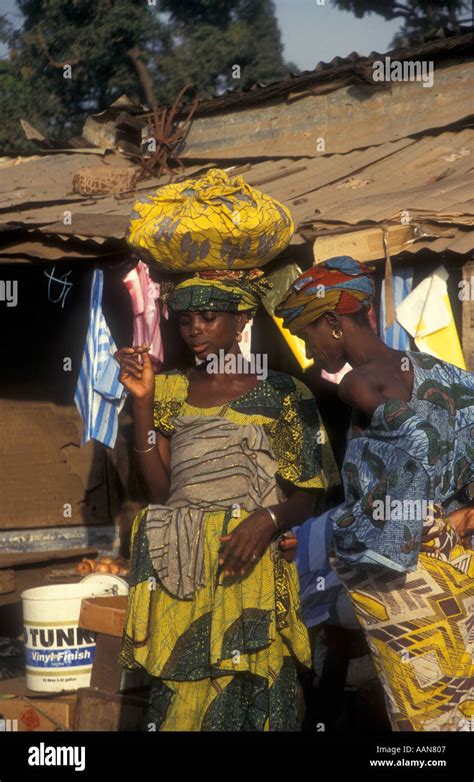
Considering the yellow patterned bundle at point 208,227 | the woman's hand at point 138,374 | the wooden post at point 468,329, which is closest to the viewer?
the woman's hand at point 138,374

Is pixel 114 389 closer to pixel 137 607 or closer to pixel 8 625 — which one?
pixel 137 607

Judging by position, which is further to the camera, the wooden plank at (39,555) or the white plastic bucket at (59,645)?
the wooden plank at (39,555)

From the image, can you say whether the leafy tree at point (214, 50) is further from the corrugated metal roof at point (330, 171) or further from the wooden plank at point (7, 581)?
the wooden plank at point (7, 581)

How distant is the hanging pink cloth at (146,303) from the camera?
20.2 feet

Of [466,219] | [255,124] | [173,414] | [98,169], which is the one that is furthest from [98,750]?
[255,124]

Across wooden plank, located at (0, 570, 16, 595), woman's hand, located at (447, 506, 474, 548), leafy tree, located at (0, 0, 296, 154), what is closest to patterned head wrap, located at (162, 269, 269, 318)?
woman's hand, located at (447, 506, 474, 548)

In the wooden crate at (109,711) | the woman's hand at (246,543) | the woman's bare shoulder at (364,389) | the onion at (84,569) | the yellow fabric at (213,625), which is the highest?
the woman's bare shoulder at (364,389)

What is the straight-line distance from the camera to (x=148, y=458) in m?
4.40

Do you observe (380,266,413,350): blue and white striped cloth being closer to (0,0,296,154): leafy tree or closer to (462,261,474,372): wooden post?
(462,261,474,372): wooden post

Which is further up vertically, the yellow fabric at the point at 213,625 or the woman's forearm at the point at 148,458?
the woman's forearm at the point at 148,458

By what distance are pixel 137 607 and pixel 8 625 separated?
12.5 feet

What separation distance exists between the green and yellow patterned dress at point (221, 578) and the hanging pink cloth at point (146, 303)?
67.7 inches

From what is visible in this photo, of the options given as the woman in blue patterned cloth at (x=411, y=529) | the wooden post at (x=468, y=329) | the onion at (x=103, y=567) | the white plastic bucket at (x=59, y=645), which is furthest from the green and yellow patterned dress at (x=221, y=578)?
the onion at (x=103, y=567)

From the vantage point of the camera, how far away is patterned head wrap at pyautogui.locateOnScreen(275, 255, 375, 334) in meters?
3.87
